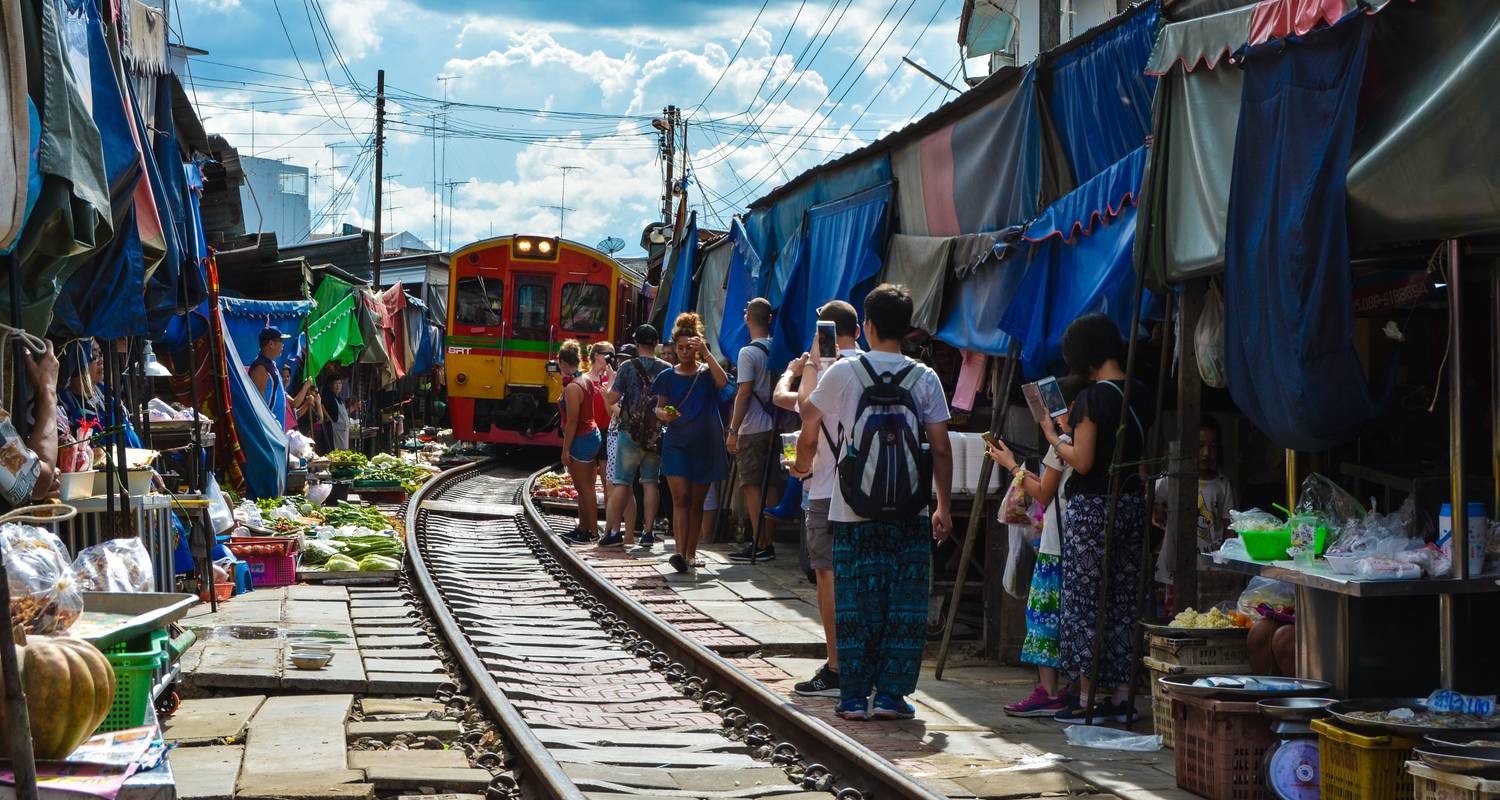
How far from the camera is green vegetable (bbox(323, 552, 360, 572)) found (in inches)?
456

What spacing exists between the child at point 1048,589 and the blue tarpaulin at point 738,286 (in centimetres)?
738

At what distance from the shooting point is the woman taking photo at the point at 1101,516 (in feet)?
21.2

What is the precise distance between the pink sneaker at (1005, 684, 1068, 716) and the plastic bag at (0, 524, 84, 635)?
3838 millimetres

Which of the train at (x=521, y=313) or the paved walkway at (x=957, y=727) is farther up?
the train at (x=521, y=313)

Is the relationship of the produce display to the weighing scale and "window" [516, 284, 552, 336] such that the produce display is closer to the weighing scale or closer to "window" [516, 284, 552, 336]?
the weighing scale

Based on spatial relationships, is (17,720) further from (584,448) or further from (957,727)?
(584,448)

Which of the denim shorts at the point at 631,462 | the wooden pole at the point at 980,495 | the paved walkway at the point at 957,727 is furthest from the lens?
the denim shorts at the point at 631,462

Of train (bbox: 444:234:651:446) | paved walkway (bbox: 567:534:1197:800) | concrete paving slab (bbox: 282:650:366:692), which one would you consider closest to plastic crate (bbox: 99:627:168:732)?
concrete paving slab (bbox: 282:650:366:692)

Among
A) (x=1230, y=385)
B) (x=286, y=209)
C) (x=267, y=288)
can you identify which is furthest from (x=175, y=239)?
(x=286, y=209)

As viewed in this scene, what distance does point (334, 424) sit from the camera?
21844 millimetres

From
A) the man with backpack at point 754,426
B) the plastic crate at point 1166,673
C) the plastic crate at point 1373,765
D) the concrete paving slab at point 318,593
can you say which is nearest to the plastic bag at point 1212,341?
the plastic crate at point 1166,673

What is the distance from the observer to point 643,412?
12.7 metres

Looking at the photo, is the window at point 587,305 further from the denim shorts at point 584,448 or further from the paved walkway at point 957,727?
the paved walkway at point 957,727

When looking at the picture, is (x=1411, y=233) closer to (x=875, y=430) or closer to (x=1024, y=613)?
(x=875, y=430)
